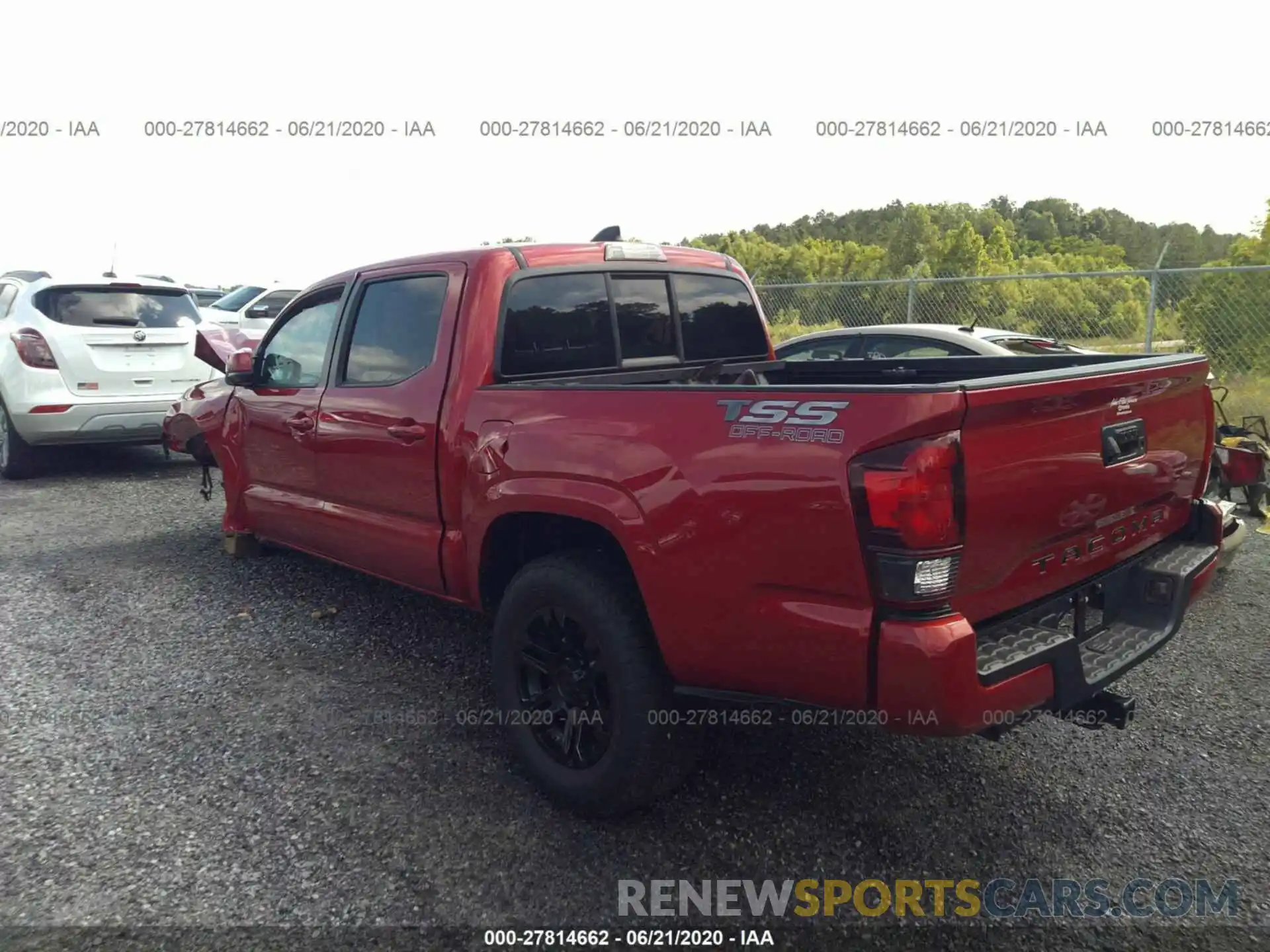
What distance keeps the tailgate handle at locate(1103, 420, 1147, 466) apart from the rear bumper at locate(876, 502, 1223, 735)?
14.8 inches

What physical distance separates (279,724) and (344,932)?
4.38ft

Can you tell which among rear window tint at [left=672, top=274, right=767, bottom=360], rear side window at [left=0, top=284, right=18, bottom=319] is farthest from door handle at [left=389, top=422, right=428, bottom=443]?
rear side window at [left=0, top=284, right=18, bottom=319]

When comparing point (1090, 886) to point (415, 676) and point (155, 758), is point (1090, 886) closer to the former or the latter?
point (415, 676)

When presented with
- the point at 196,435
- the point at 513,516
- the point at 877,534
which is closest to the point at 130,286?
the point at 196,435

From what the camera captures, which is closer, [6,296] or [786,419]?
[786,419]

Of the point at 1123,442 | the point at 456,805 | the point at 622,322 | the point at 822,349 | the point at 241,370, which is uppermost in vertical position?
the point at 622,322

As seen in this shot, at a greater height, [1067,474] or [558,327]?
[558,327]

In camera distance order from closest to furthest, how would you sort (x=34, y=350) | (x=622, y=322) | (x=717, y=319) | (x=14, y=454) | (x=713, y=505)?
(x=713, y=505) → (x=622, y=322) → (x=717, y=319) → (x=34, y=350) → (x=14, y=454)

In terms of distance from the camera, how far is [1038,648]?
2363 mm

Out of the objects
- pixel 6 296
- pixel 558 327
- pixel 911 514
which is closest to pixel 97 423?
pixel 6 296

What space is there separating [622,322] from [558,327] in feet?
1.08

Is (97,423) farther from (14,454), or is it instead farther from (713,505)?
(713,505)

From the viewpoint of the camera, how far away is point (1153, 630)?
9.24ft

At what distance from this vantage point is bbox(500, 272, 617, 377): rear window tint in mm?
3508
